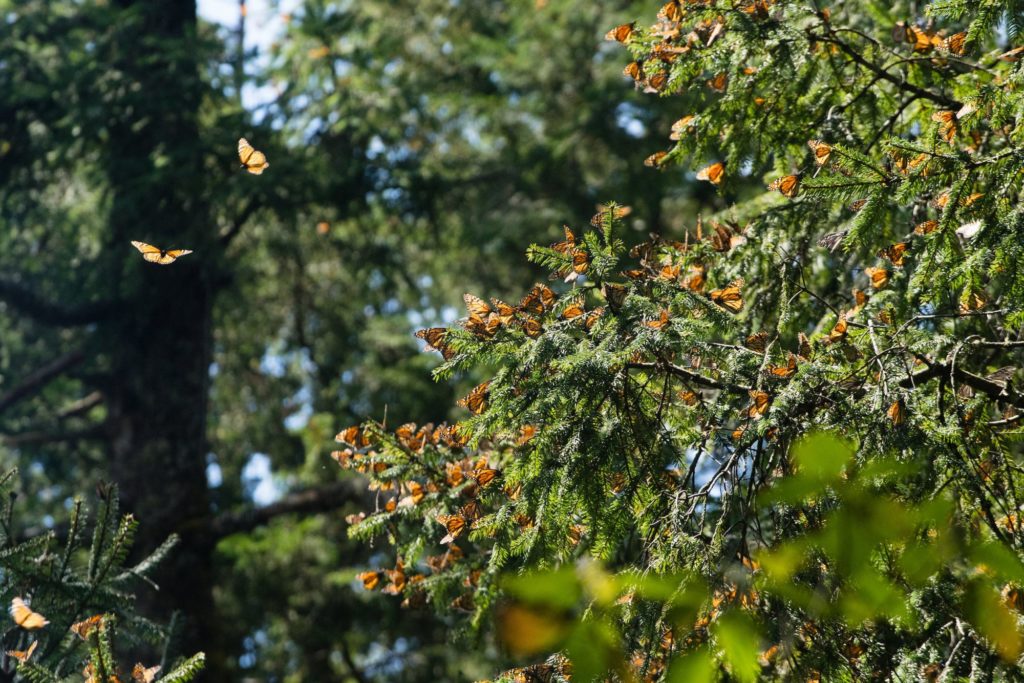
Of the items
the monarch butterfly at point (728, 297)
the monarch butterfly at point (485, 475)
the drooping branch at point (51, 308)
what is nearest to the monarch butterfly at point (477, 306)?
the monarch butterfly at point (485, 475)

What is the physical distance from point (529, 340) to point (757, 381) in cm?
76

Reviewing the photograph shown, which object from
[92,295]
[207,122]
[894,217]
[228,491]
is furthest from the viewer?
[228,491]

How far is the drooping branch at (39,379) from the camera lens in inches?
348

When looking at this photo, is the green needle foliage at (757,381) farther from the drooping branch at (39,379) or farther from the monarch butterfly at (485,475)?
the drooping branch at (39,379)

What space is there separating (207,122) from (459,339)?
8813mm

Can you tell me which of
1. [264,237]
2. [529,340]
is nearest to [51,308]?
[264,237]

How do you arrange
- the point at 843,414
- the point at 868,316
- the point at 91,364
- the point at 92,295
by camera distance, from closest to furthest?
the point at 843,414 < the point at 868,316 < the point at 92,295 < the point at 91,364

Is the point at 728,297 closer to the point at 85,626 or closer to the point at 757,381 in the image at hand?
the point at 757,381

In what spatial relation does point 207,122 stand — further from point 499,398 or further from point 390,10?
point 499,398

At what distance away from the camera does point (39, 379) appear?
916cm

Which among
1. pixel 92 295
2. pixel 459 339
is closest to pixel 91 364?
pixel 92 295

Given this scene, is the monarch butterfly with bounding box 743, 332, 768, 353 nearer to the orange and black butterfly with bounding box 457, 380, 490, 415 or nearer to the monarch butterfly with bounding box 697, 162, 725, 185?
the monarch butterfly with bounding box 697, 162, 725, 185

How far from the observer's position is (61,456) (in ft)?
36.4

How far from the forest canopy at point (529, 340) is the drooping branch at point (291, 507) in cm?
3
